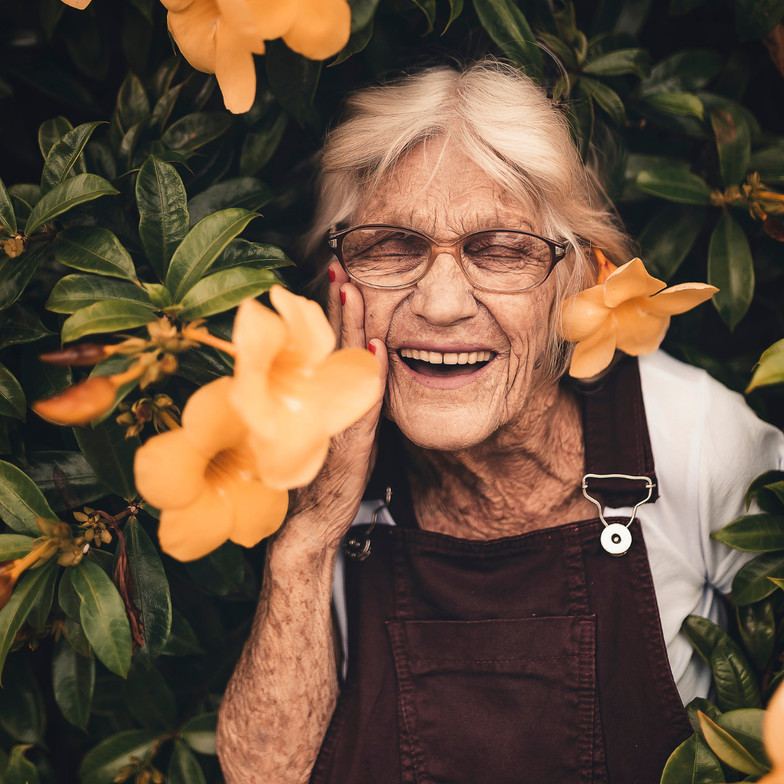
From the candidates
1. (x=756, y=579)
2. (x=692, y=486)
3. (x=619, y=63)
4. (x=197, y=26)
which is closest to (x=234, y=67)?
(x=197, y=26)

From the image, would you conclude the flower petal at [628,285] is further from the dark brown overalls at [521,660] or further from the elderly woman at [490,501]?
the dark brown overalls at [521,660]

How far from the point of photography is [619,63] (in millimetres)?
1600

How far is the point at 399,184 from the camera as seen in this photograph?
147 cm

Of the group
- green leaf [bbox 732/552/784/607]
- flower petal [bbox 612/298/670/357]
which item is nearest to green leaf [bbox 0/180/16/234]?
flower petal [bbox 612/298/670/357]

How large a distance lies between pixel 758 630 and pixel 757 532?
0.28 meters

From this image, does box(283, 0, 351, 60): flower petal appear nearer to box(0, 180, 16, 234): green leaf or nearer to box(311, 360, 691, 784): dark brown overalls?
box(0, 180, 16, 234): green leaf

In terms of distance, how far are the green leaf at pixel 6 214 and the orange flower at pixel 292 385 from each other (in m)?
0.68

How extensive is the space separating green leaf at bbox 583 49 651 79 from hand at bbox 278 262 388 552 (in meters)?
0.78

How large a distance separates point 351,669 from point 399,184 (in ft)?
3.86

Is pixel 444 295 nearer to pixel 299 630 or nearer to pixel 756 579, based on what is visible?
pixel 299 630

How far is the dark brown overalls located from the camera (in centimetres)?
152

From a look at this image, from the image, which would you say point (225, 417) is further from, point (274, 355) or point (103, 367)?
point (103, 367)

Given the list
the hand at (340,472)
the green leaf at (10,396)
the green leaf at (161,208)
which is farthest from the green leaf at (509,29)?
the green leaf at (10,396)

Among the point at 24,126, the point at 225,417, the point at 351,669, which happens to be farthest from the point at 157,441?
the point at 24,126
